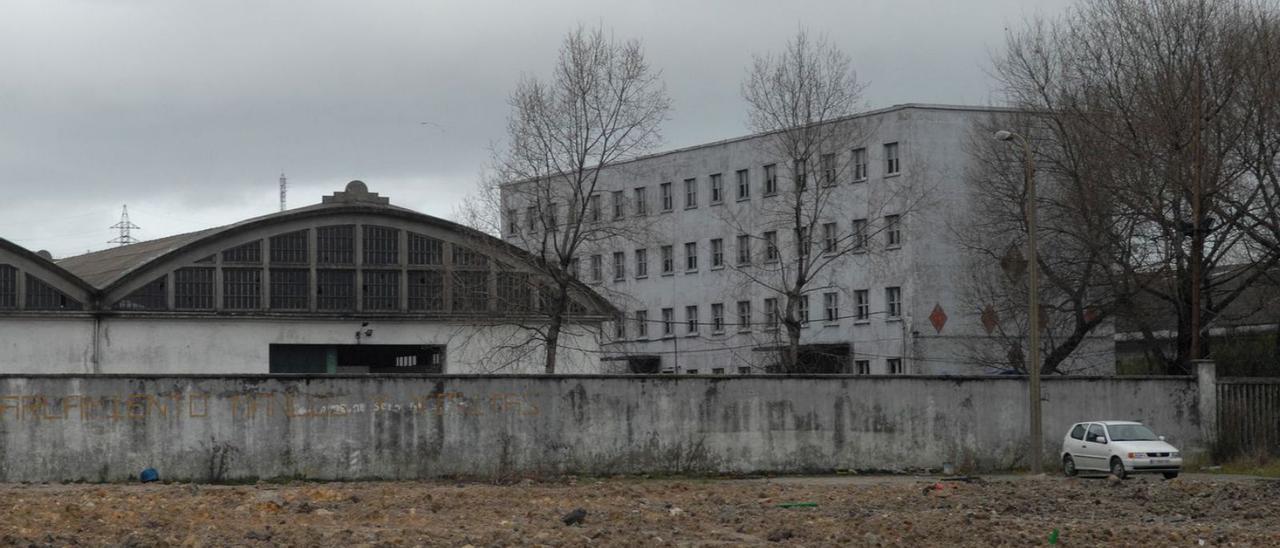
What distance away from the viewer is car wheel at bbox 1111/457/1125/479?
120 feet

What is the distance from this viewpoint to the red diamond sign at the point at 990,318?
63.2 metres

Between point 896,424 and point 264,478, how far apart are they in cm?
1490

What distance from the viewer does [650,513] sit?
2542 cm

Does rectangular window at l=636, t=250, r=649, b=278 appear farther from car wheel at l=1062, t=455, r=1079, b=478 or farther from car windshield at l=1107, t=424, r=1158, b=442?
car windshield at l=1107, t=424, r=1158, b=442

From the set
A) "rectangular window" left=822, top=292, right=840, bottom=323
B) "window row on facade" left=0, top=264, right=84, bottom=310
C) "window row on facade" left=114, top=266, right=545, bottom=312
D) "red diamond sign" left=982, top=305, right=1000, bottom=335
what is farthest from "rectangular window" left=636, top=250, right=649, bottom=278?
"window row on facade" left=0, top=264, right=84, bottom=310

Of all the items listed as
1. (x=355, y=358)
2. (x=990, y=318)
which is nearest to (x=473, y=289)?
(x=355, y=358)

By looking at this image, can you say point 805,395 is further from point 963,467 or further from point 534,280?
point 534,280

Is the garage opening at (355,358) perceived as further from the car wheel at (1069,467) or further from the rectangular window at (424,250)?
the car wheel at (1069,467)

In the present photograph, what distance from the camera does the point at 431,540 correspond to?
2047 centimetres

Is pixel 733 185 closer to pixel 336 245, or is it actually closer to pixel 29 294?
pixel 336 245

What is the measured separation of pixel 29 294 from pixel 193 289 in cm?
488

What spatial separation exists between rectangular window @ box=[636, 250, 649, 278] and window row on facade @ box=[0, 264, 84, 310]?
43687mm

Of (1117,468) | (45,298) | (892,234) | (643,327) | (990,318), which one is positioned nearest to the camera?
(1117,468)

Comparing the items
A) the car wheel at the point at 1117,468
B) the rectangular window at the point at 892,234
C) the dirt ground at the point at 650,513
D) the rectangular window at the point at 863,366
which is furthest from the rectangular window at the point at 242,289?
the rectangular window at the point at 863,366
